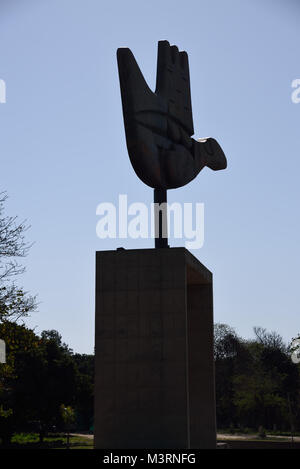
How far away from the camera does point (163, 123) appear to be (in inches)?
742

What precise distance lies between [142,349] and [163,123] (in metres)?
6.54

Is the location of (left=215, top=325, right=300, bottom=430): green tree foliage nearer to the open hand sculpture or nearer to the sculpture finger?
the open hand sculpture

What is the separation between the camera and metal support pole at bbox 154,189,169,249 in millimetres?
18500

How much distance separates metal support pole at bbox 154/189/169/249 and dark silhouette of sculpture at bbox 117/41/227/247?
3 cm

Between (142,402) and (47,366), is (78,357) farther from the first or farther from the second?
(142,402)

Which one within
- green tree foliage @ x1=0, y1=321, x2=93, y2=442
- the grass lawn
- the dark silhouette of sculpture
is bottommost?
the grass lawn

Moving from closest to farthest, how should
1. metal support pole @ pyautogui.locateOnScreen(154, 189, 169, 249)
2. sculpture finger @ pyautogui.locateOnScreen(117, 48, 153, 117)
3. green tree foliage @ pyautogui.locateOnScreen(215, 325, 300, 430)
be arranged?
sculpture finger @ pyautogui.locateOnScreen(117, 48, 153, 117) < metal support pole @ pyautogui.locateOnScreen(154, 189, 169, 249) < green tree foliage @ pyautogui.locateOnScreen(215, 325, 300, 430)

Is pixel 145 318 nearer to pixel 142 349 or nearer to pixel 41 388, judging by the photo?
pixel 142 349

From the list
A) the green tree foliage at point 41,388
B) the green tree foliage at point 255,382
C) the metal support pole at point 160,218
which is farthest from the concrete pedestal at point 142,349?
the green tree foliage at point 255,382

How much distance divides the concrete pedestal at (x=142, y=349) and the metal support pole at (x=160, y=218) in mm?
996

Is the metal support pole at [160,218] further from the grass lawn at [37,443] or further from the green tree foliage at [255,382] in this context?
the green tree foliage at [255,382]

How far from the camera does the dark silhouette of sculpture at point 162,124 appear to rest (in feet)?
57.7

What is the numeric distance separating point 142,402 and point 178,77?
10.1 meters

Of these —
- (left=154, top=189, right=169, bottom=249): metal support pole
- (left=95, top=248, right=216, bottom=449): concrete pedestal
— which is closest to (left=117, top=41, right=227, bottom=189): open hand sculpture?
(left=154, top=189, right=169, bottom=249): metal support pole
